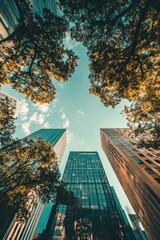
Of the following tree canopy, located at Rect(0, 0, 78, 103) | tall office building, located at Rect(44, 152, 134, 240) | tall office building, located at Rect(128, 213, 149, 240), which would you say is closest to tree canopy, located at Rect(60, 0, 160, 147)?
tree canopy, located at Rect(0, 0, 78, 103)

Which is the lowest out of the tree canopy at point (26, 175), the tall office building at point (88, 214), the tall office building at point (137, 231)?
the tree canopy at point (26, 175)

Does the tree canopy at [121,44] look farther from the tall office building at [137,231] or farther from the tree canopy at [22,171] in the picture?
the tall office building at [137,231]

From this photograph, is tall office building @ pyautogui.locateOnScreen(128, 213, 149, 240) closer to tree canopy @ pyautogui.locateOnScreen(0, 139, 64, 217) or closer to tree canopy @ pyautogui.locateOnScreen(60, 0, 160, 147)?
tree canopy @ pyautogui.locateOnScreen(0, 139, 64, 217)

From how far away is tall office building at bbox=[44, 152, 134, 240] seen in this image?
26234 mm

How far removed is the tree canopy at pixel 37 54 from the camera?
862 centimetres

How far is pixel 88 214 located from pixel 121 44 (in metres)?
41.0

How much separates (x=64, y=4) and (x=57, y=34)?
196 centimetres

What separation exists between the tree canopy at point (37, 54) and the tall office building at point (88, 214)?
51.0 ft

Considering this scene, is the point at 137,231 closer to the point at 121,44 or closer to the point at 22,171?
the point at 22,171

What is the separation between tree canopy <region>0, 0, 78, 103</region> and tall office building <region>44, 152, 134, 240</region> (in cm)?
1555

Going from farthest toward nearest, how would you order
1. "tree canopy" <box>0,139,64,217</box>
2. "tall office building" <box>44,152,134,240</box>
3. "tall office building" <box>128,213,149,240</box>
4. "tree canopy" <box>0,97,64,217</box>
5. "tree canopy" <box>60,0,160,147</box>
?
"tall office building" <box>128,213,149,240</box>, "tall office building" <box>44,152,134,240</box>, "tree canopy" <box>0,139,64,217</box>, "tree canopy" <box>0,97,64,217</box>, "tree canopy" <box>60,0,160,147</box>

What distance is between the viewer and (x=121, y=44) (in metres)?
9.98

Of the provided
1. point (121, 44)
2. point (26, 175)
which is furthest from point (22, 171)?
point (121, 44)

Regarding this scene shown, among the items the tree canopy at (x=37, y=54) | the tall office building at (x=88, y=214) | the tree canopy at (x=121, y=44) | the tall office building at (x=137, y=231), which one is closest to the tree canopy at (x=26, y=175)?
the tall office building at (x=88, y=214)
